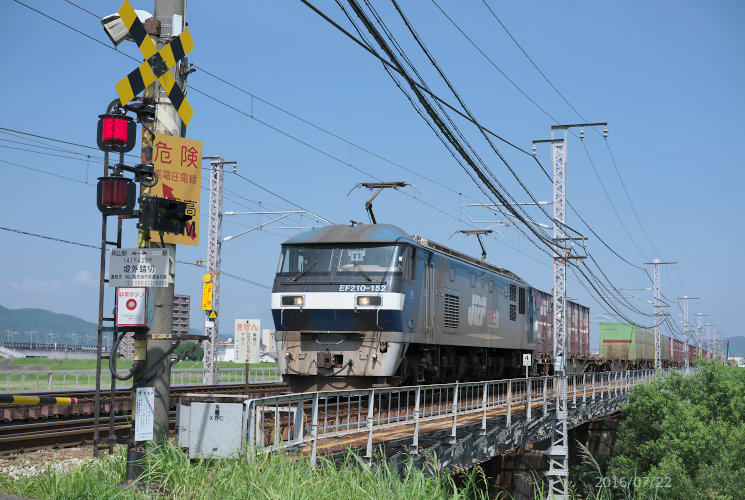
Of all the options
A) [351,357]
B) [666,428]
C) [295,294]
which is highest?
[295,294]

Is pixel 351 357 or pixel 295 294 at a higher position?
pixel 295 294

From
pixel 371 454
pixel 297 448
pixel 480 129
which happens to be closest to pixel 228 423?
pixel 297 448

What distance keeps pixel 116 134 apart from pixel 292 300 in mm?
9564

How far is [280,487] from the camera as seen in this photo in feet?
25.6

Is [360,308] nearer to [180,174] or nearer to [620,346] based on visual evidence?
[180,174]

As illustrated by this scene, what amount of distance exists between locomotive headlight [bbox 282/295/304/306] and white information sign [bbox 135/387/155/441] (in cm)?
917

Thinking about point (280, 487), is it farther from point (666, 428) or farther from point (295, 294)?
point (666, 428)

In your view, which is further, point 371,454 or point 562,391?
point 562,391

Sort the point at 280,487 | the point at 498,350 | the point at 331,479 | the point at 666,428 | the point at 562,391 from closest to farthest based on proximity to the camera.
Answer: the point at 280,487 < the point at 331,479 < the point at 562,391 < the point at 498,350 < the point at 666,428

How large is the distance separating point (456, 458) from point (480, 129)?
667 cm

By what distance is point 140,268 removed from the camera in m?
8.50

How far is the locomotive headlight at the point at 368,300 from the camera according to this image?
17.3 meters

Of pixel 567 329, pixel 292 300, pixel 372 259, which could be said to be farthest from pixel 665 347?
pixel 292 300

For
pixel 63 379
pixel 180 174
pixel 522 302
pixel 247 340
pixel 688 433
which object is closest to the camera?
pixel 180 174
